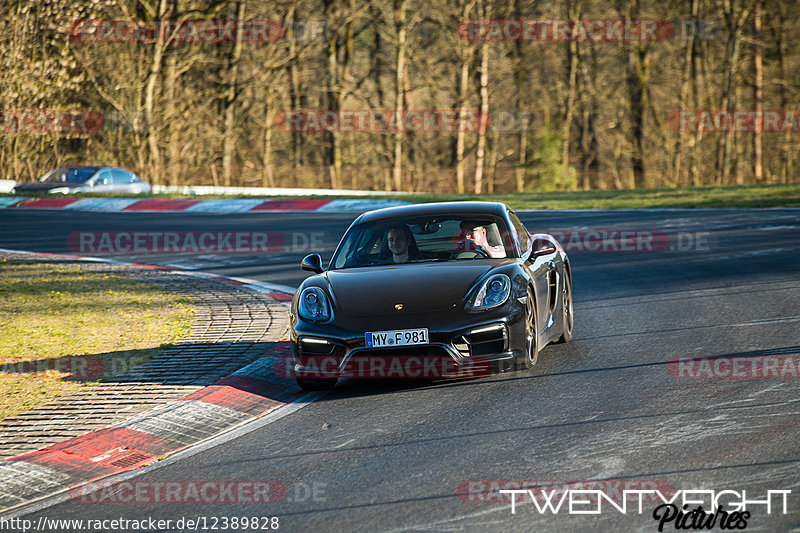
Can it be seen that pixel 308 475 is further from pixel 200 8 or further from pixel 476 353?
pixel 200 8

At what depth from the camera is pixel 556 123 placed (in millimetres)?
51625

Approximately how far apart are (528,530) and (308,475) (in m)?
1.53

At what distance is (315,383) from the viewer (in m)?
7.55

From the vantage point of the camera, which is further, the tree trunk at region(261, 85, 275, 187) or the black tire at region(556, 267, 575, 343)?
the tree trunk at region(261, 85, 275, 187)

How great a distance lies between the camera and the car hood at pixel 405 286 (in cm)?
730

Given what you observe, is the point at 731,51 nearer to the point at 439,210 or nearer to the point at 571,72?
the point at 571,72
